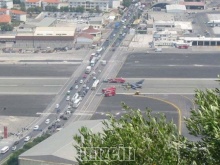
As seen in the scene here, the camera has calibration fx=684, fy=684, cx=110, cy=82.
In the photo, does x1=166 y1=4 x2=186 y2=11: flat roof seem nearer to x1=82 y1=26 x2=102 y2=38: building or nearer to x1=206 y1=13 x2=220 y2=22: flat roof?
x1=206 y1=13 x2=220 y2=22: flat roof

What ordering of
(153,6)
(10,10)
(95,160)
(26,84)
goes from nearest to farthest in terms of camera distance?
(95,160)
(26,84)
(10,10)
(153,6)

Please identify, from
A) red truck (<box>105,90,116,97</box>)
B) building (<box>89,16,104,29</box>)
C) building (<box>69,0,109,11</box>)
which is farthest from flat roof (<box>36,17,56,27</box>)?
red truck (<box>105,90,116,97</box>)

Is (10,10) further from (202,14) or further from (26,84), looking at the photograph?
(26,84)

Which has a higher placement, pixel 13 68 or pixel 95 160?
pixel 95 160

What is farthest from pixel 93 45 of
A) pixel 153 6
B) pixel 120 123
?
pixel 120 123

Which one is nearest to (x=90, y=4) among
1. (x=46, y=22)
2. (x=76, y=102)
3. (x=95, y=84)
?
(x=46, y=22)

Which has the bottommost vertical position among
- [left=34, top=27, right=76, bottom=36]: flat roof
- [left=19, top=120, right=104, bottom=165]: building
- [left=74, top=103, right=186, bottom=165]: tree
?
[left=34, top=27, right=76, bottom=36]: flat roof

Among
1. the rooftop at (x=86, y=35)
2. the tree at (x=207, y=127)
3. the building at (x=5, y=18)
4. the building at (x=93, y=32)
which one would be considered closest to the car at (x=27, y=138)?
the tree at (x=207, y=127)
